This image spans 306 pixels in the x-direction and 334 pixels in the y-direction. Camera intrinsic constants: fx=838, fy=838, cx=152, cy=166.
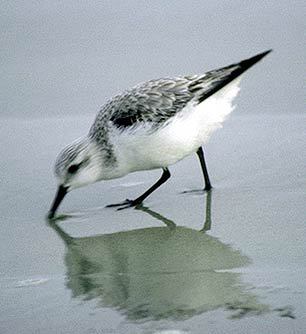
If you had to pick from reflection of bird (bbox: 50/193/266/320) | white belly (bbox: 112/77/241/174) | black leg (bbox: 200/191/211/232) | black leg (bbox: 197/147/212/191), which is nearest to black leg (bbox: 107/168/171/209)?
white belly (bbox: 112/77/241/174)

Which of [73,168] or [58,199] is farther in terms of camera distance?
→ [73,168]

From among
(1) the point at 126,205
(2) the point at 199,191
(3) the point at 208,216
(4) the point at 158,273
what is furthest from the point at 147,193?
(4) the point at 158,273

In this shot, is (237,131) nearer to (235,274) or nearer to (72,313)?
(235,274)

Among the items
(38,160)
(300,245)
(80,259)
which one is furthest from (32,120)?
(300,245)

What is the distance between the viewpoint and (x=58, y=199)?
5336 millimetres

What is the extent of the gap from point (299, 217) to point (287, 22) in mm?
4038

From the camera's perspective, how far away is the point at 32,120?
7309 millimetres

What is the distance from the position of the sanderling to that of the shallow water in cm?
21

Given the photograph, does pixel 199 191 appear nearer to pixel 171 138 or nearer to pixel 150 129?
pixel 171 138

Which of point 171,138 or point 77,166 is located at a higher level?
point 171,138

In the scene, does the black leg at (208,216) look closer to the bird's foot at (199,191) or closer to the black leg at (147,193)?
the bird's foot at (199,191)

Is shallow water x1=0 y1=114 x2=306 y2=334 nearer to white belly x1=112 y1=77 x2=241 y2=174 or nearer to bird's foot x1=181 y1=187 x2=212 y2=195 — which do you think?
bird's foot x1=181 y1=187 x2=212 y2=195

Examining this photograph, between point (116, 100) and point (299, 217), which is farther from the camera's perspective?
point (116, 100)

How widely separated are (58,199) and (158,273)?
1.66 meters
